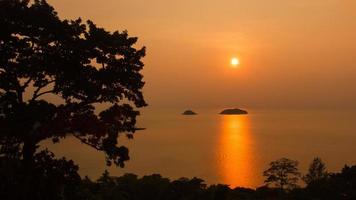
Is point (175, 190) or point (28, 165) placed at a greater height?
→ point (175, 190)

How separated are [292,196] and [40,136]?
23825 mm

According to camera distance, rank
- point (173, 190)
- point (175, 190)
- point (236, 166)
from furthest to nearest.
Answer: point (236, 166) → point (175, 190) → point (173, 190)

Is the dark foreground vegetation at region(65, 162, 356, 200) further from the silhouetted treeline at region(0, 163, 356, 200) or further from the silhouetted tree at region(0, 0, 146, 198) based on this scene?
the silhouetted tree at region(0, 0, 146, 198)

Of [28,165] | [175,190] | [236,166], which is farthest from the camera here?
[236,166]

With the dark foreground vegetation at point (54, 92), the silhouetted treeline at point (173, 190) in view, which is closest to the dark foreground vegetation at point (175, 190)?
the silhouetted treeline at point (173, 190)

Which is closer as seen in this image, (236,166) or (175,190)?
(175,190)

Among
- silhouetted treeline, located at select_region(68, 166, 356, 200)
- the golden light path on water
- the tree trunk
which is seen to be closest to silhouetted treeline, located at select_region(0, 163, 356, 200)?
silhouetted treeline, located at select_region(68, 166, 356, 200)

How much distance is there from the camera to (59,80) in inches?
590

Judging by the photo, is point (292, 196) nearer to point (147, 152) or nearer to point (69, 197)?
point (69, 197)

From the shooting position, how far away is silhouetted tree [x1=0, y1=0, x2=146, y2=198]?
45.8 feet

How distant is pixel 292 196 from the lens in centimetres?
3256

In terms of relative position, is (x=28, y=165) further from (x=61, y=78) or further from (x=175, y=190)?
(x=175, y=190)

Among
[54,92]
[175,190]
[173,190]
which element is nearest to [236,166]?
[175,190]

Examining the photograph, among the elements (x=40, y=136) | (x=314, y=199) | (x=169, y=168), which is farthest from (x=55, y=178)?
(x=169, y=168)
